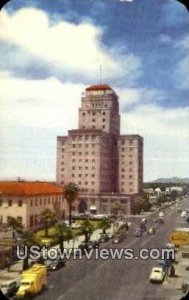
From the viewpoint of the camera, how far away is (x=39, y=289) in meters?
3.27

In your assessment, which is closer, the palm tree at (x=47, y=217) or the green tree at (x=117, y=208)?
the palm tree at (x=47, y=217)

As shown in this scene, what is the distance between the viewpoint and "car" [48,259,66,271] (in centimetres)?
333

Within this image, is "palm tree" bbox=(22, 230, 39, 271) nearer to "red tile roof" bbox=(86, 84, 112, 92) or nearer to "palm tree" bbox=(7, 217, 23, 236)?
"palm tree" bbox=(7, 217, 23, 236)

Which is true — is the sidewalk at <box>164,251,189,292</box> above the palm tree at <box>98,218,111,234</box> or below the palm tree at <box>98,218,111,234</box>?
below

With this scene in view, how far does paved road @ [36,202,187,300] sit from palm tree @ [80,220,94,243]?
19 cm

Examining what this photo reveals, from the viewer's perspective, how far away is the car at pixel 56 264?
333cm

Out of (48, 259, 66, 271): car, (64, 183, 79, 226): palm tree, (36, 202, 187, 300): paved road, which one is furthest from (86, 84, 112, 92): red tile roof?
(48, 259, 66, 271): car

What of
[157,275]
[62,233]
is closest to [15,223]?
[62,233]

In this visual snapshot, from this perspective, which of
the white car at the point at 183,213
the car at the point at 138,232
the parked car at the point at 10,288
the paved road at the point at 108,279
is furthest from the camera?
the car at the point at 138,232

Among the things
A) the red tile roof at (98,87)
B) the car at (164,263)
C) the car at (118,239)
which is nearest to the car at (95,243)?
the car at (118,239)

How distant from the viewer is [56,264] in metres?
3.33

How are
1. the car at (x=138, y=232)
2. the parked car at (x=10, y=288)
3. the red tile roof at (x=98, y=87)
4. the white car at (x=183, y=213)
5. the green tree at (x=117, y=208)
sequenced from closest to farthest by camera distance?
the parked car at (x=10, y=288), the white car at (x=183, y=213), the red tile roof at (x=98, y=87), the car at (x=138, y=232), the green tree at (x=117, y=208)

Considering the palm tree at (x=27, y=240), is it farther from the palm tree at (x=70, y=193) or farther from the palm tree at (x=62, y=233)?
the palm tree at (x=70, y=193)

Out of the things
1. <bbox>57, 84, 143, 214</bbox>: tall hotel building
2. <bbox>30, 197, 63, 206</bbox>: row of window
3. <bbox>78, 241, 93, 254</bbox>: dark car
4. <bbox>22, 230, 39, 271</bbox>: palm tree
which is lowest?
<bbox>78, 241, 93, 254</bbox>: dark car
